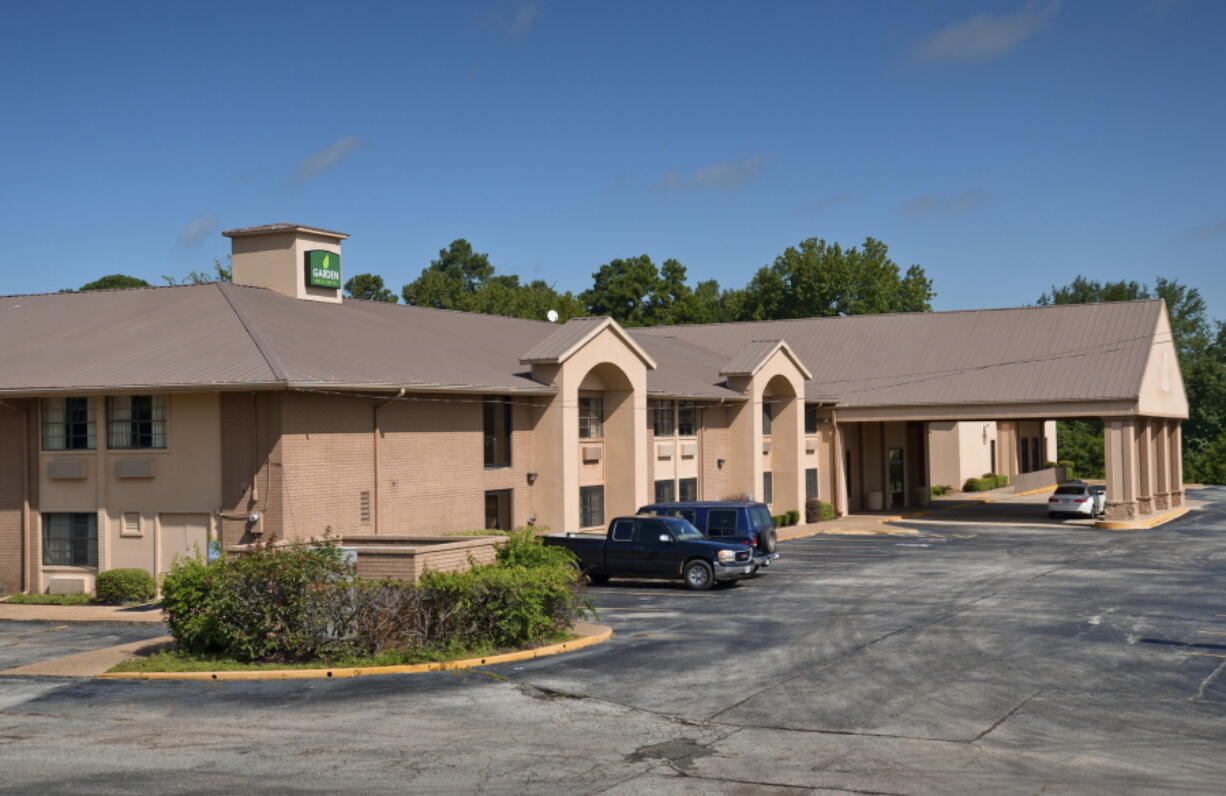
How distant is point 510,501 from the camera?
37375 millimetres

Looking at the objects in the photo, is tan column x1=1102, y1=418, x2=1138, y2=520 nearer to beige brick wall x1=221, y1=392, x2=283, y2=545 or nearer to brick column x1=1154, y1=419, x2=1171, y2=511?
brick column x1=1154, y1=419, x2=1171, y2=511

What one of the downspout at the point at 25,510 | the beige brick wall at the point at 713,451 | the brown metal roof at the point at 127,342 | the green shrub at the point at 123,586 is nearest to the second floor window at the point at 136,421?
the brown metal roof at the point at 127,342

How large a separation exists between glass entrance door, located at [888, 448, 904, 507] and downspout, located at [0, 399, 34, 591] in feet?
138

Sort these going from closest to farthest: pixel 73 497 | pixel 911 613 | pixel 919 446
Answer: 1. pixel 911 613
2. pixel 73 497
3. pixel 919 446

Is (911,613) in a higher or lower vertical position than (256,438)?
lower

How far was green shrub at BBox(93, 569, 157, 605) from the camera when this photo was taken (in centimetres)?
2908

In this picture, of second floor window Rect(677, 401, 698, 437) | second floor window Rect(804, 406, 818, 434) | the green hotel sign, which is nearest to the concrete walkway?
the green hotel sign

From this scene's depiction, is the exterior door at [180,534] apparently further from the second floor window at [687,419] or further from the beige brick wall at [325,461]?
the second floor window at [687,419]

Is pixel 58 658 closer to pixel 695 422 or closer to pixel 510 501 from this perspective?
pixel 510 501

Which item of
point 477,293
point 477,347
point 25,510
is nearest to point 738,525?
point 477,347

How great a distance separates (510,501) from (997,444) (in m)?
52.8

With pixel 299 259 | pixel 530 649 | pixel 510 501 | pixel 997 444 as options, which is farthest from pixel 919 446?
pixel 530 649

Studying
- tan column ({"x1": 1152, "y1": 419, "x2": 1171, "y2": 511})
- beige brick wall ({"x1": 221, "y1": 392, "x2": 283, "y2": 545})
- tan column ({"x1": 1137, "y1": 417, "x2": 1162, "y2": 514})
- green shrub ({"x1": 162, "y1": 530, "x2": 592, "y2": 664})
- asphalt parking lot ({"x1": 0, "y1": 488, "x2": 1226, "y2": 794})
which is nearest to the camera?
asphalt parking lot ({"x1": 0, "y1": 488, "x2": 1226, "y2": 794})

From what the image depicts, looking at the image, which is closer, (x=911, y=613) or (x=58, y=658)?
(x=58, y=658)
